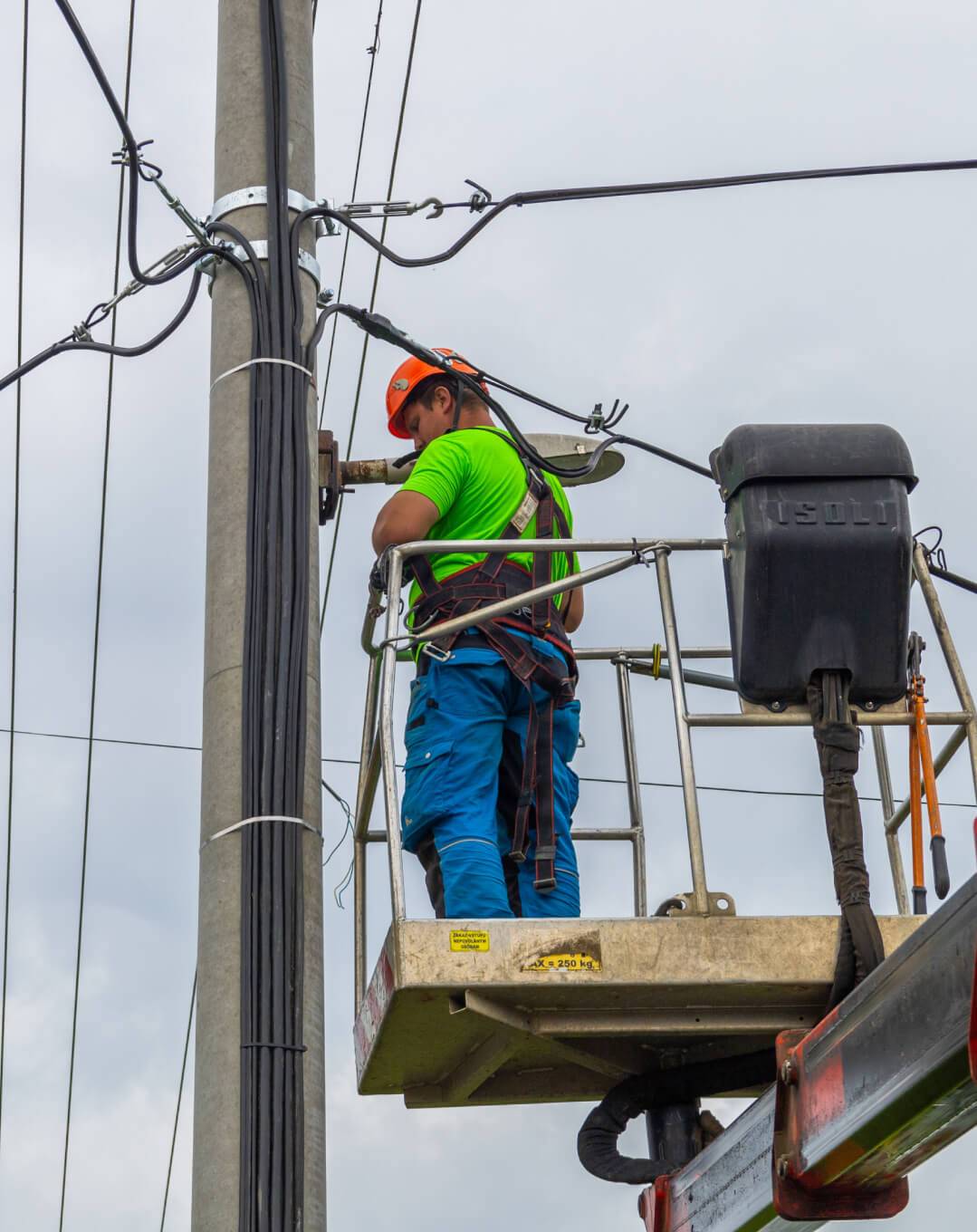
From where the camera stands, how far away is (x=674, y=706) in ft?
18.3

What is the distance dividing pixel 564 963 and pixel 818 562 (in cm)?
130

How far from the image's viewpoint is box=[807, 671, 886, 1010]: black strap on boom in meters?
5.08

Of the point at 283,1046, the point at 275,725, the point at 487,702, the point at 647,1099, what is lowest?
the point at 283,1046

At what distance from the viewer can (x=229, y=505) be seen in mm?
5789

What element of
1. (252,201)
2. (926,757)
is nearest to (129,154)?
(252,201)

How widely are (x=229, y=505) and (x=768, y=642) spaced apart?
5.38 feet

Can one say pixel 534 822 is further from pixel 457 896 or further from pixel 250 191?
pixel 250 191

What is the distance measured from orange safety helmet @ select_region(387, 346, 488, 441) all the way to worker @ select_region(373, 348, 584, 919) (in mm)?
469

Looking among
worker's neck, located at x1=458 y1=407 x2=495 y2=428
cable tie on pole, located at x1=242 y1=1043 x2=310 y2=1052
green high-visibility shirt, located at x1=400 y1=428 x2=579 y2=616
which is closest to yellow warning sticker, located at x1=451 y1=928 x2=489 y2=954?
cable tie on pole, located at x1=242 y1=1043 x2=310 y2=1052

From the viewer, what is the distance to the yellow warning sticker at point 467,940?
543 cm

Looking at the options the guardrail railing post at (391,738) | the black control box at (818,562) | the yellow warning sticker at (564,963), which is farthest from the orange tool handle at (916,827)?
the guardrail railing post at (391,738)

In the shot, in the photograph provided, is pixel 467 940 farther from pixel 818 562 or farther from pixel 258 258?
pixel 258 258

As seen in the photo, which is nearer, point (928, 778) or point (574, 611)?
point (928, 778)

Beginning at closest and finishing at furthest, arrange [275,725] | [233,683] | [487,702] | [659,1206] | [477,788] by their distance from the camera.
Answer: [275,725] → [233,683] → [477,788] → [487,702] → [659,1206]
